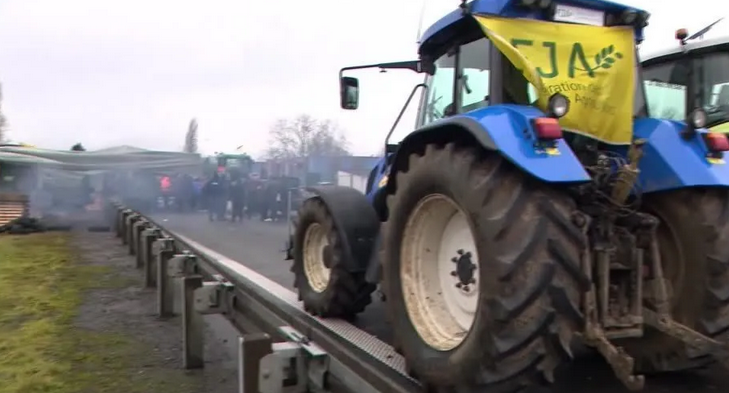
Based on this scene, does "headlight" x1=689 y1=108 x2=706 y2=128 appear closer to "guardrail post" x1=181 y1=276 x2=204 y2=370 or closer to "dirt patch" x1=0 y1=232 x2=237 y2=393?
"dirt patch" x1=0 y1=232 x2=237 y2=393

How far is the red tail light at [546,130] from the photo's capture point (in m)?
3.04

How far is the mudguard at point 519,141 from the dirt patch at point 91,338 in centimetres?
310

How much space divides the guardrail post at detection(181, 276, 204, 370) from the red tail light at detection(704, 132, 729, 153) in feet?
13.0

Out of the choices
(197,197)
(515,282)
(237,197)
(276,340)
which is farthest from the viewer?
(197,197)

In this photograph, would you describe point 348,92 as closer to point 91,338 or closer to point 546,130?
point 546,130

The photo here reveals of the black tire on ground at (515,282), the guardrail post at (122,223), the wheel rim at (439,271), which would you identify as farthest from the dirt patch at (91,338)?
the guardrail post at (122,223)

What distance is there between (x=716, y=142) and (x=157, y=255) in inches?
228

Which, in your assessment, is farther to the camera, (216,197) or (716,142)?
(216,197)

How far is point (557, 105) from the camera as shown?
3.27m

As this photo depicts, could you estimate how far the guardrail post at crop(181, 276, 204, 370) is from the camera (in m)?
5.62

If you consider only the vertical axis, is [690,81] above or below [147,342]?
above

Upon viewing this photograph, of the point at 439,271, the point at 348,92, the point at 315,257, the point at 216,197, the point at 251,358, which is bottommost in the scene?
the point at 251,358

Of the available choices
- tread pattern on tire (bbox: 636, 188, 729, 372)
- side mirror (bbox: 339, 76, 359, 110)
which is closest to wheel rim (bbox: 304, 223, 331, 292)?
side mirror (bbox: 339, 76, 359, 110)

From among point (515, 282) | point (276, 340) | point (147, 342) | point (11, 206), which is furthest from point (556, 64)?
point (11, 206)
